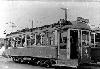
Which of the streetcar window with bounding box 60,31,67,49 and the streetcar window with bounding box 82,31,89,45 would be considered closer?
the streetcar window with bounding box 60,31,67,49

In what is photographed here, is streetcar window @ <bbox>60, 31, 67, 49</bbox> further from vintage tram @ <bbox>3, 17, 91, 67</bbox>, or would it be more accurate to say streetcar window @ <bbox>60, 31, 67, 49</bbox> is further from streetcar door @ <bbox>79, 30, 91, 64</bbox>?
streetcar door @ <bbox>79, 30, 91, 64</bbox>

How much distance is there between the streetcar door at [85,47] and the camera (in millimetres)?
14797

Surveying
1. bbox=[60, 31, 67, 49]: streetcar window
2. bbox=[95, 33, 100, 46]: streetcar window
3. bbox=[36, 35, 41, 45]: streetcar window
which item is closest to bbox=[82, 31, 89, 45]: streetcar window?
bbox=[60, 31, 67, 49]: streetcar window

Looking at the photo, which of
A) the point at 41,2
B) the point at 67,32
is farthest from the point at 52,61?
the point at 41,2

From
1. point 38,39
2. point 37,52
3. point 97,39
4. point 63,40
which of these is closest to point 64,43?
point 63,40

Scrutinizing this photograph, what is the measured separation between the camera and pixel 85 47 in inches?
596

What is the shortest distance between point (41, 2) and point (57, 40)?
2945mm

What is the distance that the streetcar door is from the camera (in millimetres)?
14797

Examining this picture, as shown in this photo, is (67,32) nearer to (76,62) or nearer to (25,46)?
(76,62)

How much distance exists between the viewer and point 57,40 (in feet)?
49.9

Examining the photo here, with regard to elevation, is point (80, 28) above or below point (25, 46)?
above

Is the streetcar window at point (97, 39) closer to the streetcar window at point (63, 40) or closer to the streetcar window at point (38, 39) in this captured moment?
the streetcar window at point (38, 39)

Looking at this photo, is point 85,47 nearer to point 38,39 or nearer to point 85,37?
point 85,37

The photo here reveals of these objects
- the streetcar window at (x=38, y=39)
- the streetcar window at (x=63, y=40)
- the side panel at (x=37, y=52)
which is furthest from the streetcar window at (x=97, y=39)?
the streetcar window at (x=63, y=40)
